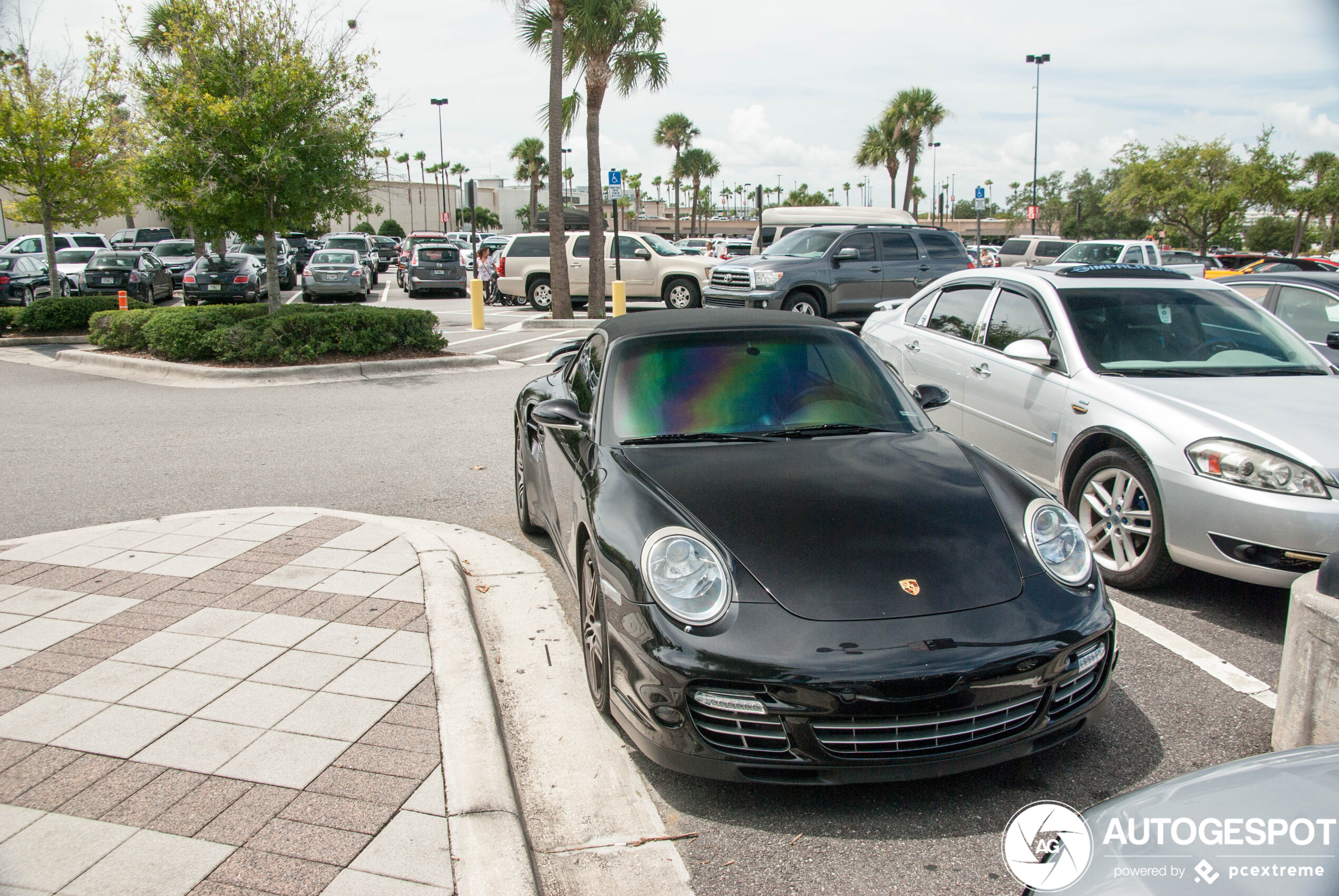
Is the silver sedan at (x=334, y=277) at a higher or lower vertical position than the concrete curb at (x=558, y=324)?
higher

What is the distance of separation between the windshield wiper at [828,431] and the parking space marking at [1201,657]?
1180 mm

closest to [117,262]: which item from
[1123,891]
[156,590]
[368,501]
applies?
[368,501]

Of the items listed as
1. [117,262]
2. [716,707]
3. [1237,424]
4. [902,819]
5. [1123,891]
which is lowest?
[902,819]

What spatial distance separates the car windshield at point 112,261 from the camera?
23312mm

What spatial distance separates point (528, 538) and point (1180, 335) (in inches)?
159

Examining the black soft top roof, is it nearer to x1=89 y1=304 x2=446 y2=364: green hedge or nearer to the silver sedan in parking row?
the silver sedan in parking row

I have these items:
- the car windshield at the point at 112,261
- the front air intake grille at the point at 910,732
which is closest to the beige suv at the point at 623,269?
the car windshield at the point at 112,261

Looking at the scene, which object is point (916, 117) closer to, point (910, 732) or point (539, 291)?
point (539, 291)

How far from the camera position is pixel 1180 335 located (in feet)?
18.0

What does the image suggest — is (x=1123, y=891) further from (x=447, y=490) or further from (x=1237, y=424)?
(x=447, y=490)

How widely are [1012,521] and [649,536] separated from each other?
1297mm

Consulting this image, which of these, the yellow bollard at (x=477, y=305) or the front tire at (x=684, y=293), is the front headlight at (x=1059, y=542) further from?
the front tire at (x=684, y=293)

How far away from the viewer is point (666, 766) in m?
2.96

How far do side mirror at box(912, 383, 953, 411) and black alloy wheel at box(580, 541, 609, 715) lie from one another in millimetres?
1834
